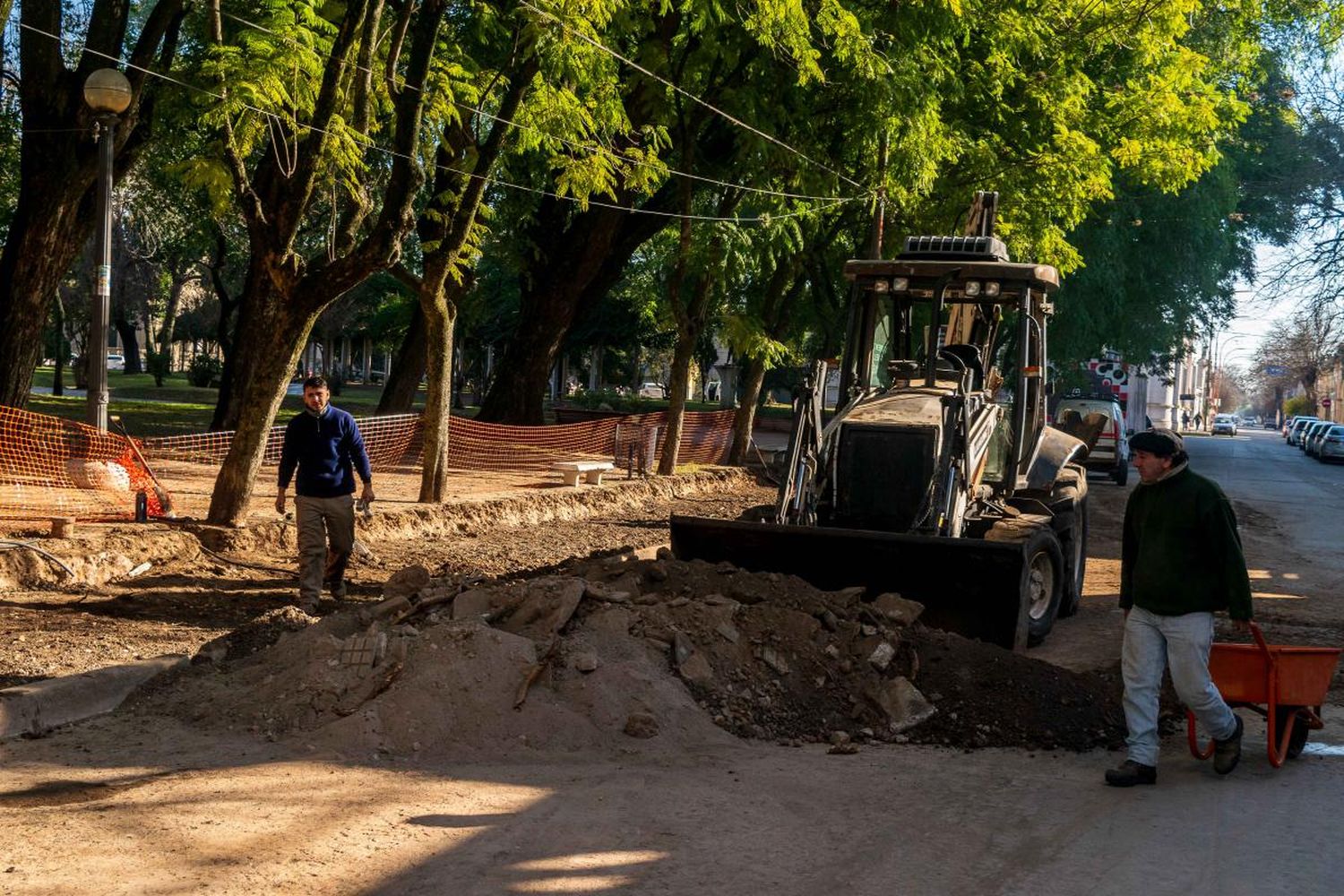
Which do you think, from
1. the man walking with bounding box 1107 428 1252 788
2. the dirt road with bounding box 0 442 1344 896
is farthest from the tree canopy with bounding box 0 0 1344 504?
the man walking with bounding box 1107 428 1252 788

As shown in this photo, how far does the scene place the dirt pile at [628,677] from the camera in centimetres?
738

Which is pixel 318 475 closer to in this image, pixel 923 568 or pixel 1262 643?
pixel 923 568

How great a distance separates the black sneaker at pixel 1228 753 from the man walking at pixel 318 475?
6677mm

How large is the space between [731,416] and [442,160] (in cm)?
1490

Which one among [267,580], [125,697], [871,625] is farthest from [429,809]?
[267,580]

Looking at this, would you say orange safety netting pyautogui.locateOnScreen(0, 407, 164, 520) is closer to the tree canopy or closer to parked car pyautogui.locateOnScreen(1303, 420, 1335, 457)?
the tree canopy

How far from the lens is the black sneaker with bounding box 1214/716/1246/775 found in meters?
7.20

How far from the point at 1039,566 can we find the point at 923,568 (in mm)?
1806

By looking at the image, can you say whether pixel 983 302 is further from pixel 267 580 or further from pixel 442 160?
pixel 442 160

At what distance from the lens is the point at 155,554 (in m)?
12.9

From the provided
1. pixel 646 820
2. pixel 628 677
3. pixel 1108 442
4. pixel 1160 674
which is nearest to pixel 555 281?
pixel 1108 442

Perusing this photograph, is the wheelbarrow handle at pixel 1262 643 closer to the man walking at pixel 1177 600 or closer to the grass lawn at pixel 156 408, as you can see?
the man walking at pixel 1177 600

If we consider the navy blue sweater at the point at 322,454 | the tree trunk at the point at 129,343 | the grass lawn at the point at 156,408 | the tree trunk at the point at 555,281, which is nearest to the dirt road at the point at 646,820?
the navy blue sweater at the point at 322,454

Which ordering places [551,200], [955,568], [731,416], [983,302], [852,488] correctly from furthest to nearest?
[731,416]
[551,200]
[983,302]
[852,488]
[955,568]
